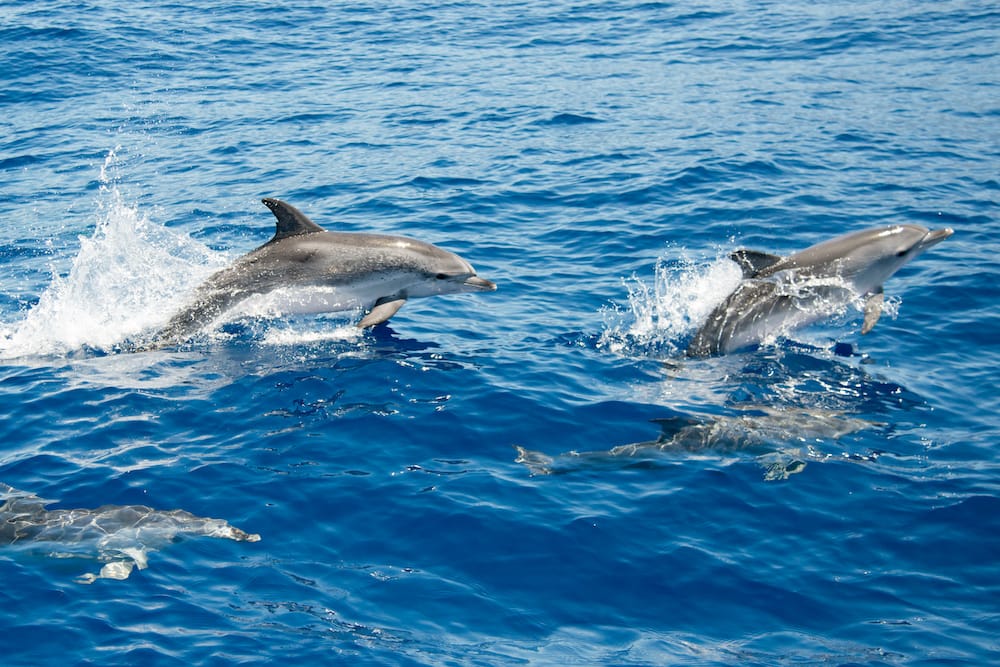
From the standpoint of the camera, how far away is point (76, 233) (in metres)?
17.1

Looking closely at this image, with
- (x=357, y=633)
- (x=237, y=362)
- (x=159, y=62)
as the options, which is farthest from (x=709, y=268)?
(x=159, y=62)

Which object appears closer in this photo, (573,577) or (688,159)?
(573,577)

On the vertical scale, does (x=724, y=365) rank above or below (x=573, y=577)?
above

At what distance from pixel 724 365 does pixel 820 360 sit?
1.13m

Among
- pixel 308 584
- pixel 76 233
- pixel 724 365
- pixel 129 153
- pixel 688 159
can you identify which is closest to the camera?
pixel 308 584

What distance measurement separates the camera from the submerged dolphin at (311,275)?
13.0 metres

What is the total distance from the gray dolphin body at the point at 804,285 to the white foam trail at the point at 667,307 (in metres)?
0.57

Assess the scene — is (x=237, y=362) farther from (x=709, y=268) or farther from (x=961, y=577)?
(x=961, y=577)

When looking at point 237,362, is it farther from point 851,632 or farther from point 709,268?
point 851,632

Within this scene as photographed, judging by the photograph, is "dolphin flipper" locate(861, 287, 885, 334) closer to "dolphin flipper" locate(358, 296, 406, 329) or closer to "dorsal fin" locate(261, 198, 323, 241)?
"dolphin flipper" locate(358, 296, 406, 329)

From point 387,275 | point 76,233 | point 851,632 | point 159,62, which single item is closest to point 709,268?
point 387,275

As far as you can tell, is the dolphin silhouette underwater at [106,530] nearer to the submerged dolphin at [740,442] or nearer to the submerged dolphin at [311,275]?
the submerged dolphin at [740,442]

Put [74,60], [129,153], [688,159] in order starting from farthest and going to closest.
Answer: [74,60]
[129,153]
[688,159]

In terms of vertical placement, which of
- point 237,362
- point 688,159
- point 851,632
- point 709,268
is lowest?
point 851,632
